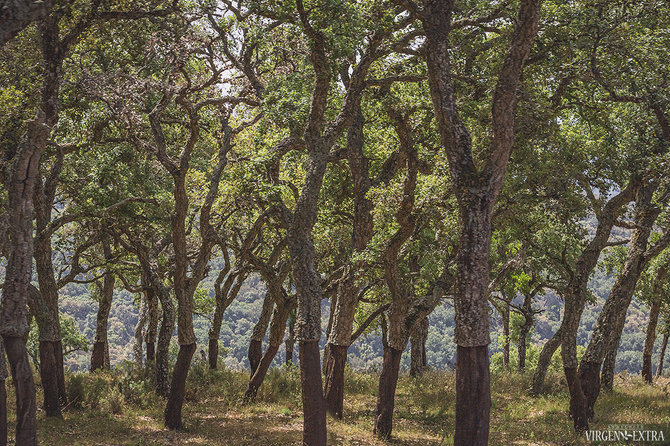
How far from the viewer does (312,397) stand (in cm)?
1242

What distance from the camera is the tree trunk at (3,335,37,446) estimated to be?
11391 mm

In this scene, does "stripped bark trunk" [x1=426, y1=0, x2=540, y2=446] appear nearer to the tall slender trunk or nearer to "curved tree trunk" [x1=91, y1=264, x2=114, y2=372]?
the tall slender trunk

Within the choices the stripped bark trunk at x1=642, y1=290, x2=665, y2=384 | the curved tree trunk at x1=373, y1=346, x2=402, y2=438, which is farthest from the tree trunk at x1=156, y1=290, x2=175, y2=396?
the stripped bark trunk at x1=642, y1=290, x2=665, y2=384

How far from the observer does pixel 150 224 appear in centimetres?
2080

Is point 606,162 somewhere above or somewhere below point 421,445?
above

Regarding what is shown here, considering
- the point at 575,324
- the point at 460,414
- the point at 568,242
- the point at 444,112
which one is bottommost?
the point at 460,414

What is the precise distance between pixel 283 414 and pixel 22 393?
33.0 ft

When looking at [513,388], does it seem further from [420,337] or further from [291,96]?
[291,96]

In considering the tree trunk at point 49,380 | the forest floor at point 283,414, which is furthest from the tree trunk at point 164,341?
the tree trunk at point 49,380

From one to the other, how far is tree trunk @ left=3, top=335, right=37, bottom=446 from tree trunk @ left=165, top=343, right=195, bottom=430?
5084 millimetres

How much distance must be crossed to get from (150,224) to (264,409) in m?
7.55

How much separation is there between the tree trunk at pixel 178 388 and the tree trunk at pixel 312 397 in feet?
17.7

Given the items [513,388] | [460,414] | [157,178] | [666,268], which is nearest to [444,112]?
[460,414]

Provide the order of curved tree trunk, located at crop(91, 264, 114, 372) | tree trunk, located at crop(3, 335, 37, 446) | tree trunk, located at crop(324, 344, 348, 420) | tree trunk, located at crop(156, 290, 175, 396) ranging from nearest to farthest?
tree trunk, located at crop(3, 335, 37, 446) < tree trunk, located at crop(324, 344, 348, 420) < tree trunk, located at crop(156, 290, 175, 396) < curved tree trunk, located at crop(91, 264, 114, 372)
